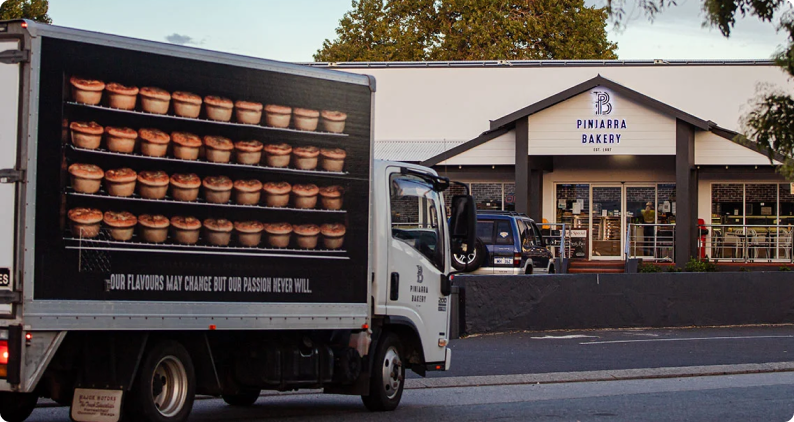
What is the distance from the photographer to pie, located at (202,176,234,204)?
359 inches

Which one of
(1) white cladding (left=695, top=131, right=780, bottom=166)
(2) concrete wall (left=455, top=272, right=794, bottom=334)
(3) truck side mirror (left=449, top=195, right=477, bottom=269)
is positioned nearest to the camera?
(3) truck side mirror (left=449, top=195, right=477, bottom=269)

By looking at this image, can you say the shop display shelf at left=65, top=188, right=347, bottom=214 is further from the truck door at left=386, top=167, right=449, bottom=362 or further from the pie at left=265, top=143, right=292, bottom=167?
the truck door at left=386, top=167, right=449, bottom=362

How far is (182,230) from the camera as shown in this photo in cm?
894

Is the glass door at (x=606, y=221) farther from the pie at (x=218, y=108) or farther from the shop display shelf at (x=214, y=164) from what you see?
the pie at (x=218, y=108)

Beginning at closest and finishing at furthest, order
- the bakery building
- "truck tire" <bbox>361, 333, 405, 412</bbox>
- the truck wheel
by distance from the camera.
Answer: "truck tire" <bbox>361, 333, 405, 412</bbox> < the truck wheel < the bakery building

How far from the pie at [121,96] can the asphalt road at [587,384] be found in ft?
11.8

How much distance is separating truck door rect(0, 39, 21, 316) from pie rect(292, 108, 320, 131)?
8.64ft

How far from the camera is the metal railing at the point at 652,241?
3243 cm

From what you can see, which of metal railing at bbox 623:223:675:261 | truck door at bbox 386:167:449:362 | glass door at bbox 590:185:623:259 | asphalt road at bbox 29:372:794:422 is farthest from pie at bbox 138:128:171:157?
glass door at bbox 590:185:623:259

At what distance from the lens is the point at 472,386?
556 inches

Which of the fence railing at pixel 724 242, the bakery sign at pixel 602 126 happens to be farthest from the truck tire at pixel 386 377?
the bakery sign at pixel 602 126

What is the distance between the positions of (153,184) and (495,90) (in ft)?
99.0

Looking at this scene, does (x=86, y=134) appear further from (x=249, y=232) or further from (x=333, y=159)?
(x=333, y=159)

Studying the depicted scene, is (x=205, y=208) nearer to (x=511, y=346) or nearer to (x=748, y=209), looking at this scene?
(x=511, y=346)
